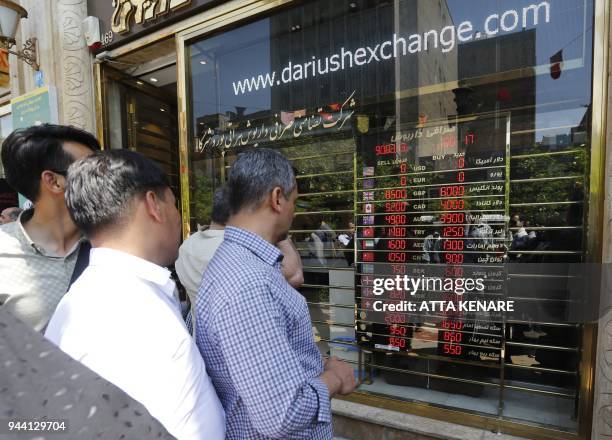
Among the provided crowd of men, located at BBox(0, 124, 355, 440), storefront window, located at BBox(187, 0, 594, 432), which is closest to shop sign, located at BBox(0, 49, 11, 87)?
storefront window, located at BBox(187, 0, 594, 432)

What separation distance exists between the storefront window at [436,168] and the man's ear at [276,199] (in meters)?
2.06

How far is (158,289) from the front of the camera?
3.41 ft

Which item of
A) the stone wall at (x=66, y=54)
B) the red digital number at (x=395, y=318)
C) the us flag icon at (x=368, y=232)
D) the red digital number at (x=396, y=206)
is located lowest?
the red digital number at (x=395, y=318)

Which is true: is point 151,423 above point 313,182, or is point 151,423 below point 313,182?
below

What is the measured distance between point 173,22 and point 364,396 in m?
4.44

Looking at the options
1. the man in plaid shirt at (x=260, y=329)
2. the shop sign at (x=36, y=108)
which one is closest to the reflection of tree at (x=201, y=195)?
the shop sign at (x=36, y=108)

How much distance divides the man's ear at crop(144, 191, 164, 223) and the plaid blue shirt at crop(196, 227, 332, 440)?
0.25m

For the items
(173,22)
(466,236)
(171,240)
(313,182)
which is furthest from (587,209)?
(173,22)

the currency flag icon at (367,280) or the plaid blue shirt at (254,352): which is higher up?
the plaid blue shirt at (254,352)

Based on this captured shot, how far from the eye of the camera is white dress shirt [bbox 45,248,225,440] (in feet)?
2.76

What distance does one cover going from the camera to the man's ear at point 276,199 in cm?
141

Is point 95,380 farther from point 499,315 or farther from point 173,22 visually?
point 173,22

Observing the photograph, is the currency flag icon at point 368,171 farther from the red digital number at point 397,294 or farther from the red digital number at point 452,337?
the red digital number at point 452,337

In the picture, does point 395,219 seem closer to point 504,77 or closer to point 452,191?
point 452,191
